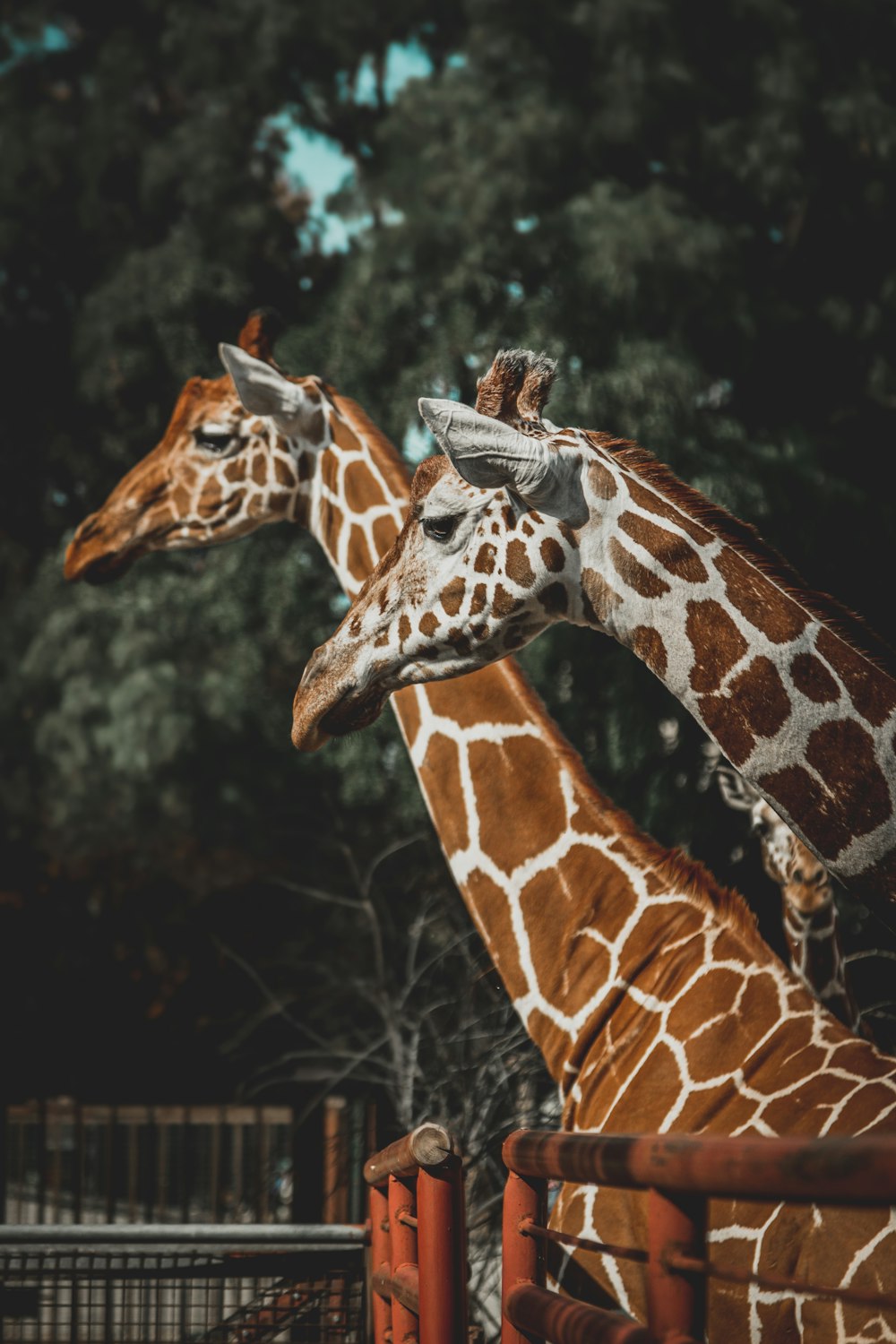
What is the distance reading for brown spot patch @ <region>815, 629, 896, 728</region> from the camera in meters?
2.89

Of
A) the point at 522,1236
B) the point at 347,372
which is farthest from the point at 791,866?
the point at 347,372

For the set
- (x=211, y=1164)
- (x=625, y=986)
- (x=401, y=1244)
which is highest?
(x=625, y=986)

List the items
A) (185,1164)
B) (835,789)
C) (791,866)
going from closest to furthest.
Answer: (835,789) < (791,866) < (185,1164)

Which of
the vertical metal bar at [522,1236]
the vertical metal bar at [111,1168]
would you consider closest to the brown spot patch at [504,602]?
the vertical metal bar at [522,1236]

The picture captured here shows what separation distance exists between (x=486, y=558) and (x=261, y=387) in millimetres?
2148

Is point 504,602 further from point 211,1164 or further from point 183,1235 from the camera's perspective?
point 211,1164

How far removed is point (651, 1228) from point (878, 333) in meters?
9.75

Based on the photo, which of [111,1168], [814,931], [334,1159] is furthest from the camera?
[334,1159]

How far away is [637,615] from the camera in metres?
3.08

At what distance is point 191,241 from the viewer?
38.1 ft

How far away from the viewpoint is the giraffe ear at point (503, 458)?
3055 mm

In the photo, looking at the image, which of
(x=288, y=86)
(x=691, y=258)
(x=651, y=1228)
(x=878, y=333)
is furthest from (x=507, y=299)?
(x=651, y=1228)

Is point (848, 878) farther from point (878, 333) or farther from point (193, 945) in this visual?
point (193, 945)

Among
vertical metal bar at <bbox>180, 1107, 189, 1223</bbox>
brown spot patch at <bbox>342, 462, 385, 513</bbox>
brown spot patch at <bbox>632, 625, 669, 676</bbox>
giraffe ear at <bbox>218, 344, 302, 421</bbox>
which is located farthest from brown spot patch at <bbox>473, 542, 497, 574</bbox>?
vertical metal bar at <bbox>180, 1107, 189, 1223</bbox>
